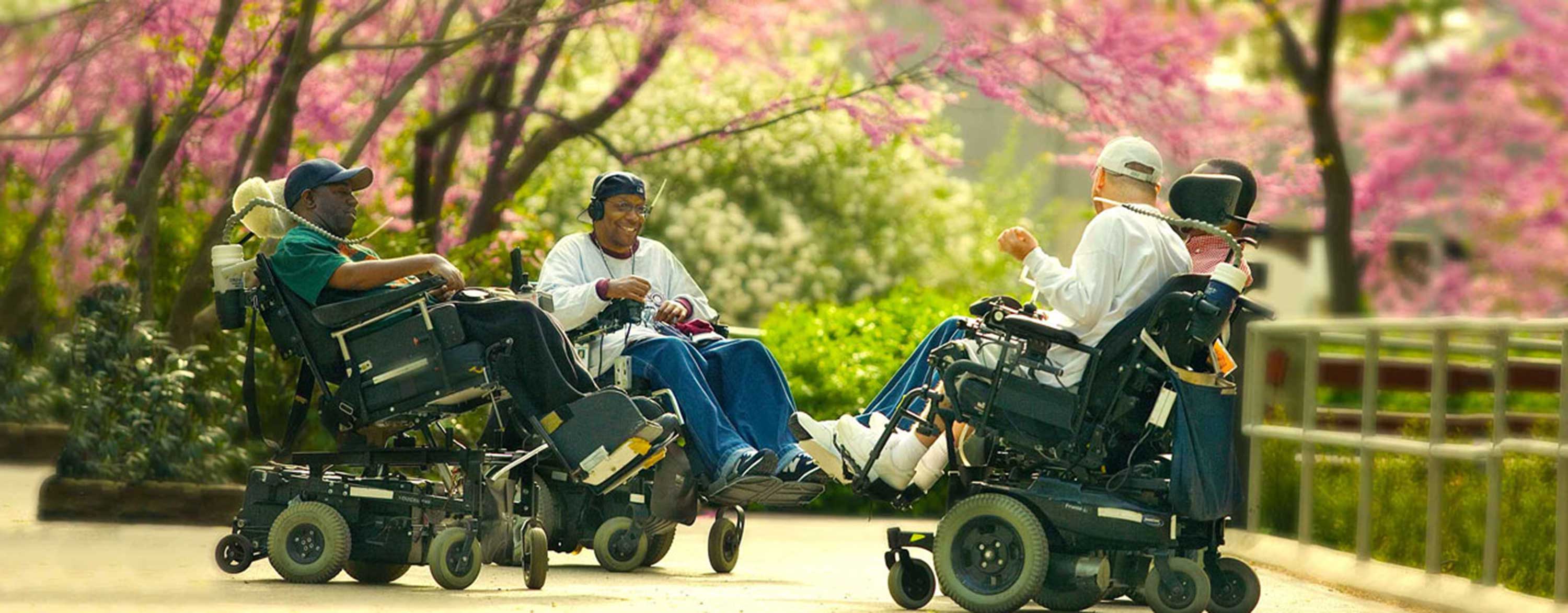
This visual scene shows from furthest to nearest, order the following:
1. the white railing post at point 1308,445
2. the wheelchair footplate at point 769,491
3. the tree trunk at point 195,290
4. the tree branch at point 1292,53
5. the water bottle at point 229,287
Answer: the tree branch at point 1292,53
the tree trunk at point 195,290
the white railing post at point 1308,445
the wheelchair footplate at point 769,491
the water bottle at point 229,287

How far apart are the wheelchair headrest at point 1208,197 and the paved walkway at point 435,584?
4.09 ft

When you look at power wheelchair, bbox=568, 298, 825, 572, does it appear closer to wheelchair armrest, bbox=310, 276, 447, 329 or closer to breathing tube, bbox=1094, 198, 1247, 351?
wheelchair armrest, bbox=310, 276, 447, 329

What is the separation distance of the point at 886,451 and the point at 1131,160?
3.72 feet

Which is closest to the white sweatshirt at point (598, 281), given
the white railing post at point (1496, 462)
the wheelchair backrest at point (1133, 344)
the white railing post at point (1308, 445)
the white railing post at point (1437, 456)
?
the wheelchair backrest at point (1133, 344)

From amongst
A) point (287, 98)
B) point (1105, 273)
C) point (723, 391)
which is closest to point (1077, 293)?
point (1105, 273)

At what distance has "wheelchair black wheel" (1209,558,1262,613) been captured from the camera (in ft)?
21.7

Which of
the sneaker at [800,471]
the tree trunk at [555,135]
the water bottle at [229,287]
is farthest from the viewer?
the tree trunk at [555,135]

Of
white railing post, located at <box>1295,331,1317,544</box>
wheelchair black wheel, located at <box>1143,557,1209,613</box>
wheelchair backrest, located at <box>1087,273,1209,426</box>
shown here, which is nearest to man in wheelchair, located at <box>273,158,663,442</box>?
wheelchair backrest, located at <box>1087,273,1209,426</box>

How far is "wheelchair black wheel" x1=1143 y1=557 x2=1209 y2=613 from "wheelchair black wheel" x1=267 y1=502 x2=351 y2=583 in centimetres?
242

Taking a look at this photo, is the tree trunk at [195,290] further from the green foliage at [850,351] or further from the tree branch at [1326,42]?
the tree branch at [1326,42]

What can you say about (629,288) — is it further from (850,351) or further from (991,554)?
(850,351)

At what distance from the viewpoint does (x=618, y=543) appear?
26.1ft

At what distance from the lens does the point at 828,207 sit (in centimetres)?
1847

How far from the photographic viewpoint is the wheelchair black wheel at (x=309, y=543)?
6.89 m
